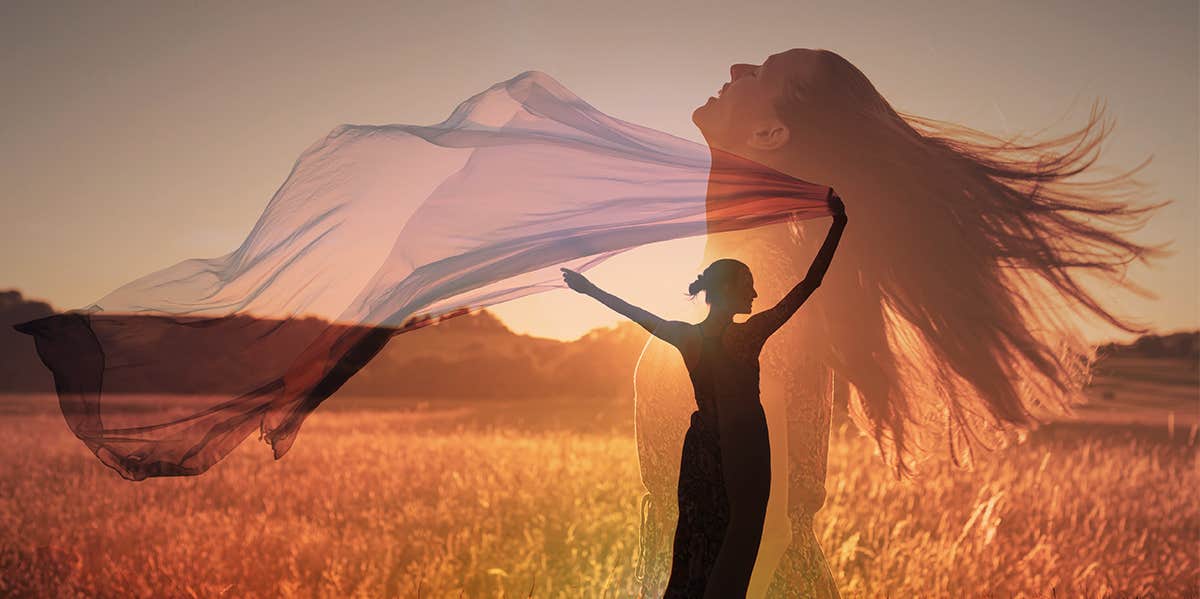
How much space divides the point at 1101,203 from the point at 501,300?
8.70ft

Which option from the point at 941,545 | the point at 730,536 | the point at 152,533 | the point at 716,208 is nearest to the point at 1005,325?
the point at 716,208

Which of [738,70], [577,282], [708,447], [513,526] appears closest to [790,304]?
[708,447]

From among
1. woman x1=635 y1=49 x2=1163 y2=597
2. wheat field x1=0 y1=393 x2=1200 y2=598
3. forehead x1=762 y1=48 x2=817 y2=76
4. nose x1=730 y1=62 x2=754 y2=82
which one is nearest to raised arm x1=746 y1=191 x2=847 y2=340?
woman x1=635 y1=49 x2=1163 y2=597

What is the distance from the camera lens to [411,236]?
11.2 feet

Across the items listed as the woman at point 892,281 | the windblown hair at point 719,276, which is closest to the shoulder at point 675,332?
the windblown hair at point 719,276

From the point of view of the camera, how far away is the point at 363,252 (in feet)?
11.7

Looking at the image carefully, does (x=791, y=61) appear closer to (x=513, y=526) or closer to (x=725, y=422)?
(x=725, y=422)

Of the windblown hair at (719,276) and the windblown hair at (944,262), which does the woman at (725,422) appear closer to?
the windblown hair at (719,276)

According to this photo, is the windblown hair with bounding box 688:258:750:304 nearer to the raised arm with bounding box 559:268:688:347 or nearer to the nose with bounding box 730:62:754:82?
the raised arm with bounding box 559:268:688:347

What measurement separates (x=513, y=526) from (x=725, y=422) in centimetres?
460

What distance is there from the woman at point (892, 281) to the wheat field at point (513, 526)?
60 centimetres

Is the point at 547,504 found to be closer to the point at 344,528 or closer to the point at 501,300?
the point at 344,528

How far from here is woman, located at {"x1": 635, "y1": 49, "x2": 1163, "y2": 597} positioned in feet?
10.7

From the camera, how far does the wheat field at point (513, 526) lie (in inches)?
214
